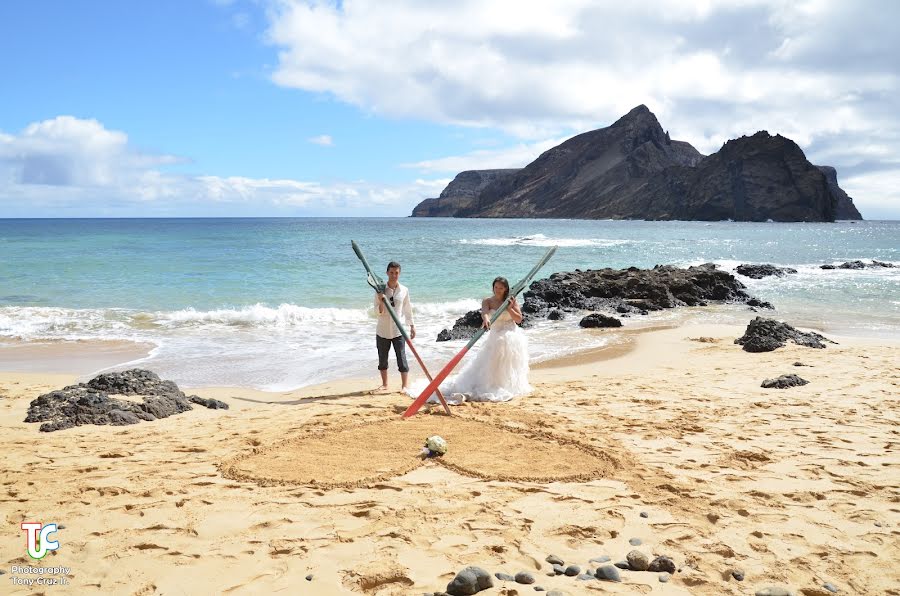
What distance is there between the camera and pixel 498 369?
24.6 ft

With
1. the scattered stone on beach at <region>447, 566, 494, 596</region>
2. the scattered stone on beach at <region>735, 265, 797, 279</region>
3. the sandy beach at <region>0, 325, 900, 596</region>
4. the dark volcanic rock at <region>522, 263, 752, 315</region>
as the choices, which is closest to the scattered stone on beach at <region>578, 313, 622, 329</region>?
the dark volcanic rock at <region>522, 263, 752, 315</region>

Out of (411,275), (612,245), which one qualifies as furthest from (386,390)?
(612,245)

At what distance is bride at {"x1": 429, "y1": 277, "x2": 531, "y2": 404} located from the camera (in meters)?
7.45

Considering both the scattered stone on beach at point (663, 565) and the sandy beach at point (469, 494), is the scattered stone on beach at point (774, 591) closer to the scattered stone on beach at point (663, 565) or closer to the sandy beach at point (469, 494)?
the sandy beach at point (469, 494)

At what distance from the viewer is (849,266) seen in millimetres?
30062

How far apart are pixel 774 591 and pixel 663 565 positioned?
537 mm

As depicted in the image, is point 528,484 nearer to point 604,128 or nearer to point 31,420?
point 31,420

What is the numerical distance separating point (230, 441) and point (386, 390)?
2.67 m

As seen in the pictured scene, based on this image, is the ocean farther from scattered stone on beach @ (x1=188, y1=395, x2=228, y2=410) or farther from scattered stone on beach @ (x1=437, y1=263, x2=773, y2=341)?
scattered stone on beach @ (x1=188, y1=395, x2=228, y2=410)

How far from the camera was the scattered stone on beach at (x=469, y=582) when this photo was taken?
9.83 ft

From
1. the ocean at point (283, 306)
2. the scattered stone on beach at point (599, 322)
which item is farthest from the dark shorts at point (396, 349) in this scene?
the scattered stone on beach at point (599, 322)

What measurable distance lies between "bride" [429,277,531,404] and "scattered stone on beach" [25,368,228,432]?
3.02m

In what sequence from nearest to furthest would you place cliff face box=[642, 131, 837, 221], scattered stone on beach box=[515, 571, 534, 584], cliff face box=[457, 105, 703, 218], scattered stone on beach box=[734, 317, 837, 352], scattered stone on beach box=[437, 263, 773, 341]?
scattered stone on beach box=[515, 571, 534, 584] < scattered stone on beach box=[734, 317, 837, 352] < scattered stone on beach box=[437, 263, 773, 341] < cliff face box=[642, 131, 837, 221] < cliff face box=[457, 105, 703, 218]

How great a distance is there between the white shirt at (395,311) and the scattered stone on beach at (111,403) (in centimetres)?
220
